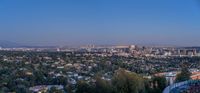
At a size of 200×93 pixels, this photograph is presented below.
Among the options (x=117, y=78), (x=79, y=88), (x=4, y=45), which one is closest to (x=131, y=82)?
(x=117, y=78)

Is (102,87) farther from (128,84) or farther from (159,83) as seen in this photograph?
(159,83)

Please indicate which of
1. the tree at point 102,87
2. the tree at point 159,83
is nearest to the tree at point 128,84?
the tree at point 102,87

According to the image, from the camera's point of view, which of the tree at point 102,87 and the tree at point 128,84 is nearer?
the tree at point 102,87

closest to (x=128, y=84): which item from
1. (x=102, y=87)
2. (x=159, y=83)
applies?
(x=102, y=87)

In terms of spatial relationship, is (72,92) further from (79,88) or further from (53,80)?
(53,80)

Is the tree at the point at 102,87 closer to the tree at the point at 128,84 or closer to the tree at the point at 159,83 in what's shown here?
the tree at the point at 128,84

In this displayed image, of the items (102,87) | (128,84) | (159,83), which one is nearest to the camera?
(102,87)

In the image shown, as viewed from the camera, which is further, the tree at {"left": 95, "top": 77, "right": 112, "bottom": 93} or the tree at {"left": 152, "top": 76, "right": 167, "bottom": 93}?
the tree at {"left": 152, "top": 76, "right": 167, "bottom": 93}

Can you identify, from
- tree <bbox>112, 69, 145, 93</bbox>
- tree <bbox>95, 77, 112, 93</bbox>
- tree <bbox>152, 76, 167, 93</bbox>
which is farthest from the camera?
tree <bbox>152, 76, 167, 93</bbox>

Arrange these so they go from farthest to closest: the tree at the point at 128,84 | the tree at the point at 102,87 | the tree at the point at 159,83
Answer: the tree at the point at 159,83
the tree at the point at 128,84
the tree at the point at 102,87

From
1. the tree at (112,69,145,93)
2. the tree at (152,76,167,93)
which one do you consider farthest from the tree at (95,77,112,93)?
the tree at (152,76,167,93)

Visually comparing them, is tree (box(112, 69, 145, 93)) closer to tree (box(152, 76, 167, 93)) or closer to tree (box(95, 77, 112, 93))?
tree (box(95, 77, 112, 93))
